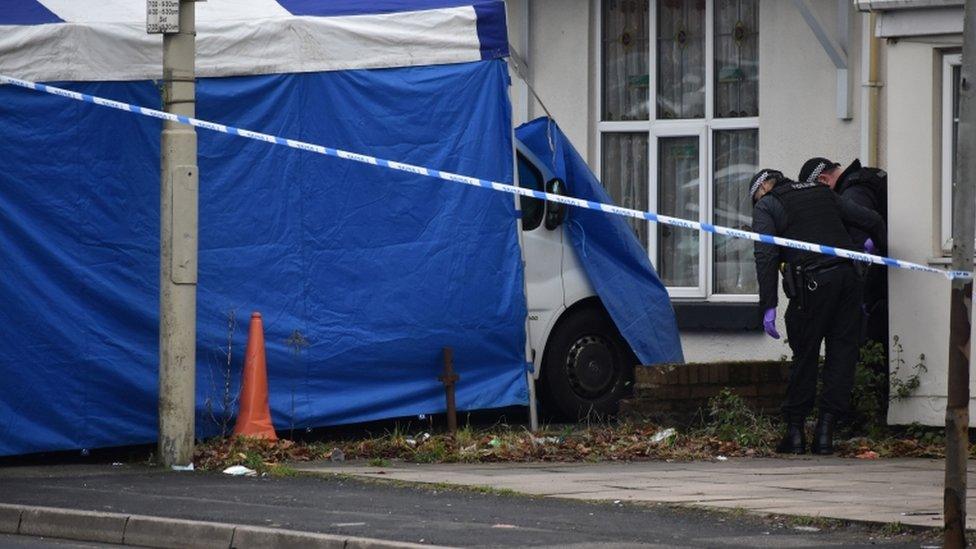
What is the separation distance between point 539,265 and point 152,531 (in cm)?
600

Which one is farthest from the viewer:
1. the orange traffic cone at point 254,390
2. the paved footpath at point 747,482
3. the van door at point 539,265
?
the van door at point 539,265

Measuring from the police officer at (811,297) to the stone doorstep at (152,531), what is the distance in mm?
4728

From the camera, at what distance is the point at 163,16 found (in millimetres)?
11227

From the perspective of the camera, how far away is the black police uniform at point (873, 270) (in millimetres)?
13297

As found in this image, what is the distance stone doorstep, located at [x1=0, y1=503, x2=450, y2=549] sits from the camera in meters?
8.23

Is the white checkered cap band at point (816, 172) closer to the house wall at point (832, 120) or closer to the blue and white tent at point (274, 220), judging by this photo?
the house wall at point (832, 120)

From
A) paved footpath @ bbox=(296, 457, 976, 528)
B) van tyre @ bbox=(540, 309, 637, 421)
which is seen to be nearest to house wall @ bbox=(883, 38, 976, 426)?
paved footpath @ bbox=(296, 457, 976, 528)

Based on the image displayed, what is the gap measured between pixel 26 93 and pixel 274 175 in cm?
173

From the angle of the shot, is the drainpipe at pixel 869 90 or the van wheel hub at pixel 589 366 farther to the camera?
the drainpipe at pixel 869 90

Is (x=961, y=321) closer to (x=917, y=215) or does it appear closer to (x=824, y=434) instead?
(x=824, y=434)

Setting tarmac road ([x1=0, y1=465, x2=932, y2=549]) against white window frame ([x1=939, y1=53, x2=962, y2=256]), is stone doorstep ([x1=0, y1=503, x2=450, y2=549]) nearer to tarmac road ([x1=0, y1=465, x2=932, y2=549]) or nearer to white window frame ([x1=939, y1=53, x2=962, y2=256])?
tarmac road ([x1=0, y1=465, x2=932, y2=549])

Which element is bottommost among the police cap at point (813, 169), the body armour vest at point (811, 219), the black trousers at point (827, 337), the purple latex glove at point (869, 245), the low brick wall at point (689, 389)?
the low brick wall at point (689, 389)

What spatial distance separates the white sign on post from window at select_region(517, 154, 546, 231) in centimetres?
379

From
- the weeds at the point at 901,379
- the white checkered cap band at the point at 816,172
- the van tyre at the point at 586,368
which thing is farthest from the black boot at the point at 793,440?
the van tyre at the point at 586,368
